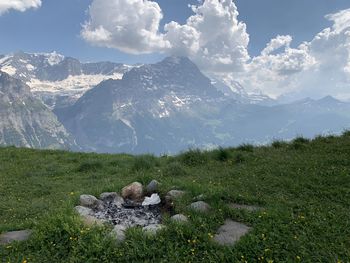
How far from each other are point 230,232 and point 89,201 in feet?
17.9

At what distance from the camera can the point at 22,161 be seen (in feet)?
79.5

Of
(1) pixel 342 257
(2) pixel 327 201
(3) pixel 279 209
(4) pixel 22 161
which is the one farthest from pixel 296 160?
(4) pixel 22 161

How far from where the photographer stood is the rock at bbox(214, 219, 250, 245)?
31.8 feet

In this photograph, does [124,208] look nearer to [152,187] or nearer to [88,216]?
[152,187]

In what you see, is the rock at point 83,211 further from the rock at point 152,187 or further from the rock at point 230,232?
the rock at point 230,232

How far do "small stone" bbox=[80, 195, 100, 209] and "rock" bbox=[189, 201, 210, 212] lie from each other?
12.1 feet

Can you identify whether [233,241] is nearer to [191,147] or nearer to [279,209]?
[279,209]

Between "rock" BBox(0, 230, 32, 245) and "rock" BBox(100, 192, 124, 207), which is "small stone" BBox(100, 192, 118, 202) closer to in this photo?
"rock" BBox(100, 192, 124, 207)

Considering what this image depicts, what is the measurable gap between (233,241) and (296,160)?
351 inches

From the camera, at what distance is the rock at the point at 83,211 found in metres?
11.3

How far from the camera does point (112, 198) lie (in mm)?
13250

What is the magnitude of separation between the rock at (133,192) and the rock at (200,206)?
9.40 feet

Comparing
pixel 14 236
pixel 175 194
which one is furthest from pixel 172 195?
pixel 14 236

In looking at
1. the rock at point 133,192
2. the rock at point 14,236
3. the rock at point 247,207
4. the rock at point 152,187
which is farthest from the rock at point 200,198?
the rock at point 14,236
